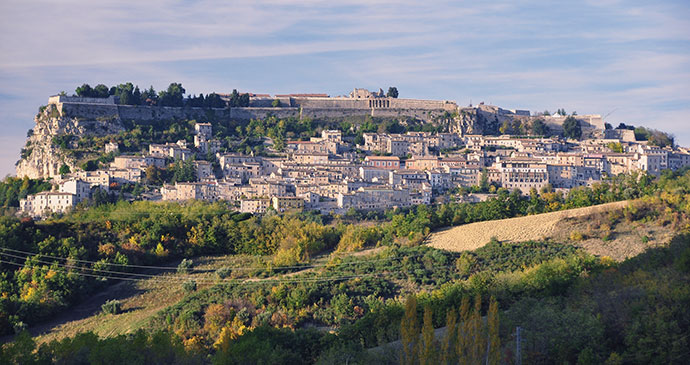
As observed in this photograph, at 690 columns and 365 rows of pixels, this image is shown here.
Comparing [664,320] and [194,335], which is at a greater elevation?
[664,320]

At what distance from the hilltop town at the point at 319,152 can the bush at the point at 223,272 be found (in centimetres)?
1000

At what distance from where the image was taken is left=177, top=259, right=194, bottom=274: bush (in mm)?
30814

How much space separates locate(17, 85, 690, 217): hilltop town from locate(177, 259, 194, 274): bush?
9.21 metres

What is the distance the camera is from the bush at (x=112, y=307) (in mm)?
27391

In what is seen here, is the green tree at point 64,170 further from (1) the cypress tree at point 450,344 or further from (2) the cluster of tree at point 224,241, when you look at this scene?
(1) the cypress tree at point 450,344

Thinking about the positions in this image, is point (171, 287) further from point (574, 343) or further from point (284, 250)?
point (574, 343)

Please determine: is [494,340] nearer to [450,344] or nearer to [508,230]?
[450,344]

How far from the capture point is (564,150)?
54.6 m

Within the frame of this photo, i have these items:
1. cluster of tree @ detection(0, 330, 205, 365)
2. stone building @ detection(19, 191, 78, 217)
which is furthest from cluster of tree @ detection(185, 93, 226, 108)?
cluster of tree @ detection(0, 330, 205, 365)

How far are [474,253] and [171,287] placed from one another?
10.4 meters

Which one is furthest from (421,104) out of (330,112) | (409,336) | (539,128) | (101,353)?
(101,353)

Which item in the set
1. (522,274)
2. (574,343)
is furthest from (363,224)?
(574,343)

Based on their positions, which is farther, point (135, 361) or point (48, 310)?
point (48, 310)

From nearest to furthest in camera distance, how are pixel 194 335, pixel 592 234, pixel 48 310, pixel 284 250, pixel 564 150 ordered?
pixel 194 335 → pixel 48 310 → pixel 592 234 → pixel 284 250 → pixel 564 150
